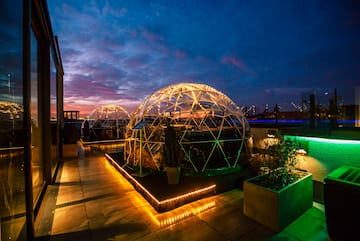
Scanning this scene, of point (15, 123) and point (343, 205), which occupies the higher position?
point (15, 123)

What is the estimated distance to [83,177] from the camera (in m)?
6.39

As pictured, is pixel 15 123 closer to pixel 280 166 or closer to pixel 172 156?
pixel 172 156

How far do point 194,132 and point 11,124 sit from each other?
17.6 feet

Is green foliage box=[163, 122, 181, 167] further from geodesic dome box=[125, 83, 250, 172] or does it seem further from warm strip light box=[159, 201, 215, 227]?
warm strip light box=[159, 201, 215, 227]

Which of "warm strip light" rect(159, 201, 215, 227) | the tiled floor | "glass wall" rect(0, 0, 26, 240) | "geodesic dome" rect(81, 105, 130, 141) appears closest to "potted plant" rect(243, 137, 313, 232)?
the tiled floor

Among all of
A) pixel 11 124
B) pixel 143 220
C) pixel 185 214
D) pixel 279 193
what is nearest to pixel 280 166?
pixel 279 193

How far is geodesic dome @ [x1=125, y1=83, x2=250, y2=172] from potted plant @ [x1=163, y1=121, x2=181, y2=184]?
706 millimetres

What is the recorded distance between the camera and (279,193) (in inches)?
129

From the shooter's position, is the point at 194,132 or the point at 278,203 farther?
the point at 194,132

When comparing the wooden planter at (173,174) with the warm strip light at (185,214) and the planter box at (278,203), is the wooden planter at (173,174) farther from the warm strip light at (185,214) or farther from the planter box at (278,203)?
the planter box at (278,203)

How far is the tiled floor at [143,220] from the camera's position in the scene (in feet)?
10.5

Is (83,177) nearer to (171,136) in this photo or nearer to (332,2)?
(171,136)

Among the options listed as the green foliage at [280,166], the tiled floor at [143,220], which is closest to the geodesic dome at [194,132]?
the tiled floor at [143,220]

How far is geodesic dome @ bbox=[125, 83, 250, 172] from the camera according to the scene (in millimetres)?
6129
